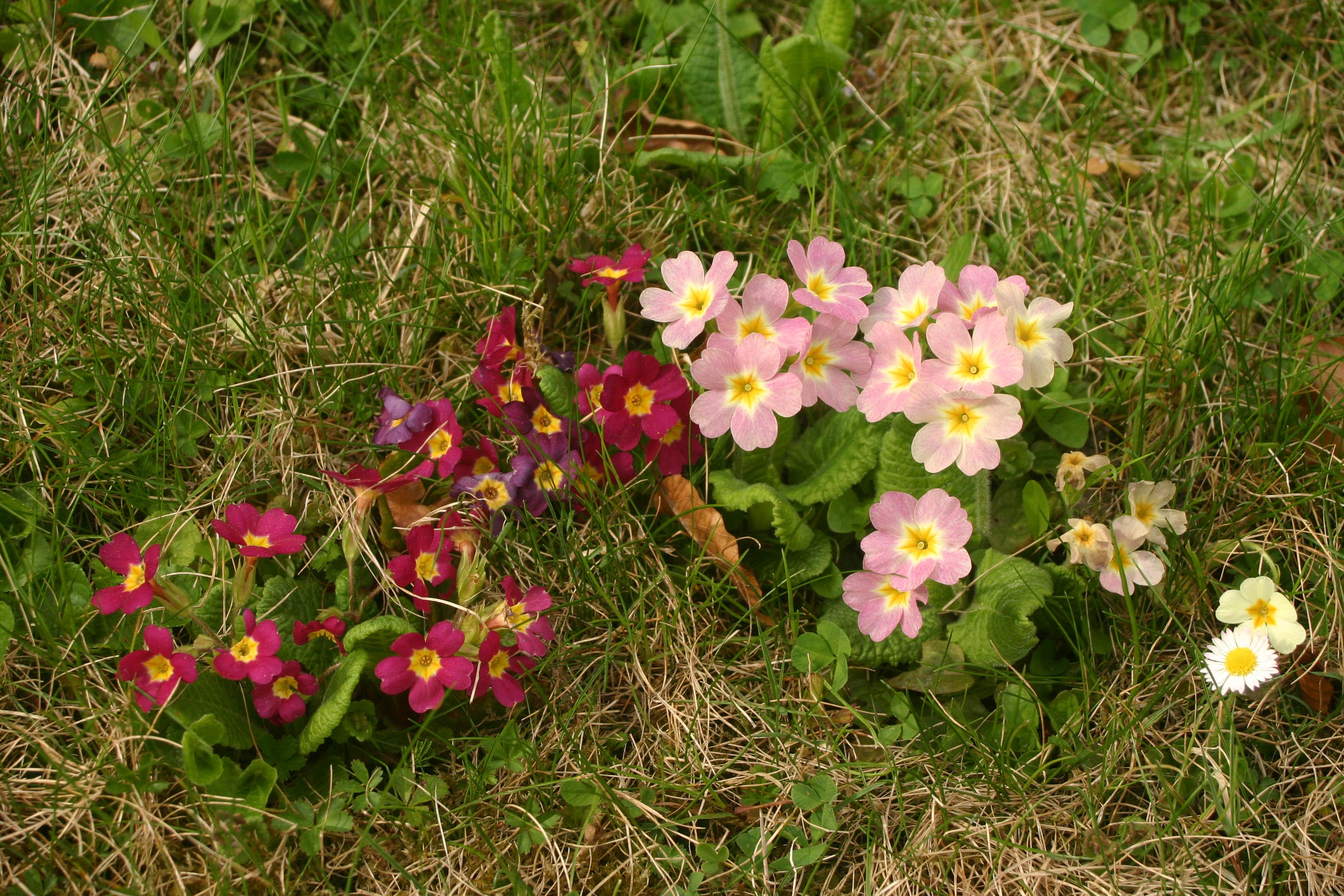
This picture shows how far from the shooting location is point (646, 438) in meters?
2.19

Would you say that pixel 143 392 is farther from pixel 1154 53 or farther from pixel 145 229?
pixel 1154 53

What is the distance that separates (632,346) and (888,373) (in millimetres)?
748

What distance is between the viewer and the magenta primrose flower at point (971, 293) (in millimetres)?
1920

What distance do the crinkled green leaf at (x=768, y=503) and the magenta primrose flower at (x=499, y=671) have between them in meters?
0.48

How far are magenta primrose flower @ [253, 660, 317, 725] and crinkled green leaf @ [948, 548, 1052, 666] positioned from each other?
46.1 inches

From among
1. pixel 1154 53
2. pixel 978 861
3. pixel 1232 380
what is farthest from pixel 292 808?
pixel 1154 53

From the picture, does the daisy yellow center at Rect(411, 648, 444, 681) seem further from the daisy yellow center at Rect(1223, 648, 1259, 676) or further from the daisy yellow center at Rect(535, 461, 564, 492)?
the daisy yellow center at Rect(1223, 648, 1259, 676)

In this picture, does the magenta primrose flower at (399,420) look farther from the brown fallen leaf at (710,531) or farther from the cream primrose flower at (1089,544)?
the cream primrose flower at (1089,544)

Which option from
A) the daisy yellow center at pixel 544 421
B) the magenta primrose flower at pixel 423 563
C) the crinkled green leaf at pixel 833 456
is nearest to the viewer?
the magenta primrose flower at pixel 423 563

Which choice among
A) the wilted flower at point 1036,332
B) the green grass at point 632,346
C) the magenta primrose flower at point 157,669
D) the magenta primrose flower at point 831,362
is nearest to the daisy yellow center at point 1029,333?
the wilted flower at point 1036,332

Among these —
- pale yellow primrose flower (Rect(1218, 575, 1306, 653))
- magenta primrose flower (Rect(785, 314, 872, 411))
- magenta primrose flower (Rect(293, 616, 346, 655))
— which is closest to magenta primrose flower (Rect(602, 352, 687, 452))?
magenta primrose flower (Rect(785, 314, 872, 411))

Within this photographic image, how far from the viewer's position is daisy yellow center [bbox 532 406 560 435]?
219 cm

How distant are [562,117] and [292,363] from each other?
2.91 feet

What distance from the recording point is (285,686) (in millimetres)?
1896
